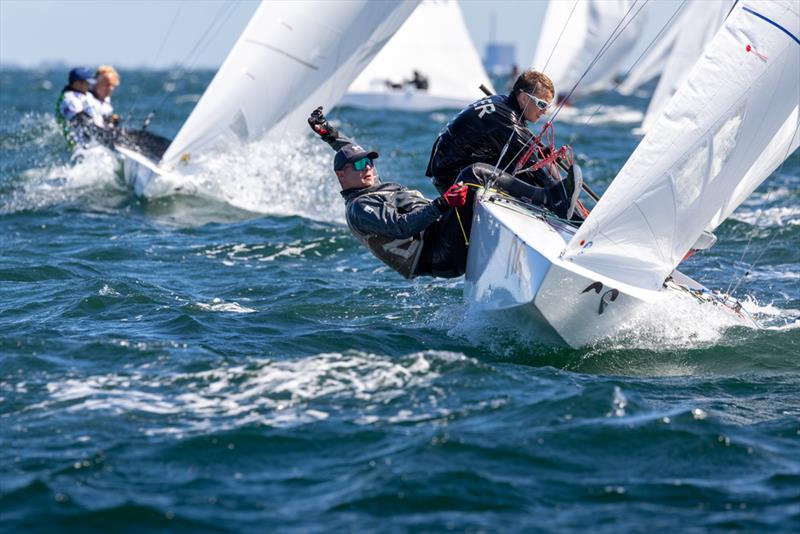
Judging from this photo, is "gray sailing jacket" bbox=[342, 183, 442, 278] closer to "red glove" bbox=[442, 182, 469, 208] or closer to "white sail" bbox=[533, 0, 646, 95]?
"red glove" bbox=[442, 182, 469, 208]

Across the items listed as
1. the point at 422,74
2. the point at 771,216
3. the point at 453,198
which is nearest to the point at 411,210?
the point at 453,198

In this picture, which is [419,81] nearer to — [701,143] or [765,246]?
[765,246]

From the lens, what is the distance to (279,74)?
10359 millimetres

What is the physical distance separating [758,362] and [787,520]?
7.05 feet

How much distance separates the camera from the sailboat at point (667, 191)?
5.12 meters

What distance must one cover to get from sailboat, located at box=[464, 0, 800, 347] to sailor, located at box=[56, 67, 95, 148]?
25.6ft

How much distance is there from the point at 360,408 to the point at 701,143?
189cm

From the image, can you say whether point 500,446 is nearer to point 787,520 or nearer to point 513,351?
point 787,520

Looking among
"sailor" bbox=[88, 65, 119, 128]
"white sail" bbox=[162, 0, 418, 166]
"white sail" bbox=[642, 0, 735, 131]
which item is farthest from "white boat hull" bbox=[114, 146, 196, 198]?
"white sail" bbox=[642, 0, 735, 131]

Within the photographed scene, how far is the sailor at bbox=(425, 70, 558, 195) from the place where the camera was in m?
6.09

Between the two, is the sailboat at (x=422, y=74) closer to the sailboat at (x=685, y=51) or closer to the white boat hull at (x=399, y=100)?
the white boat hull at (x=399, y=100)

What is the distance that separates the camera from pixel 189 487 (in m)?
3.81

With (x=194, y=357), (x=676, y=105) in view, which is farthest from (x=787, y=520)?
(x=194, y=357)

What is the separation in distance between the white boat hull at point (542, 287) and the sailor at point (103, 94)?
302 inches
